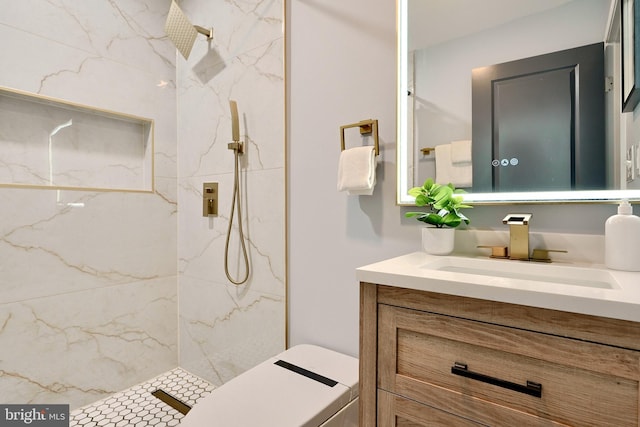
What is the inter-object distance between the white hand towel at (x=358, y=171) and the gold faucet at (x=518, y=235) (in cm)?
45

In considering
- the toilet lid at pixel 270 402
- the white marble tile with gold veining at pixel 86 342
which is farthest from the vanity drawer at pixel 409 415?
the white marble tile with gold veining at pixel 86 342

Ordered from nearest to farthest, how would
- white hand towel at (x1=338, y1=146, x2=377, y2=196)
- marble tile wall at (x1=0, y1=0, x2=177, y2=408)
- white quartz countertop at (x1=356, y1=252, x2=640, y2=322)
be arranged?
white quartz countertop at (x1=356, y1=252, x2=640, y2=322) → white hand towel at (x1=338, y1=146, x2=377, y2=196) → marble tile wall at (x1=0, y1=0, x2=177, y2=408)

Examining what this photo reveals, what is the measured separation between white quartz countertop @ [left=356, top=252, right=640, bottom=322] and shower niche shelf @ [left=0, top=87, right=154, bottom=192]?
1656 mm

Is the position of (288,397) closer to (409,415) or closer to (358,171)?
(409,415)

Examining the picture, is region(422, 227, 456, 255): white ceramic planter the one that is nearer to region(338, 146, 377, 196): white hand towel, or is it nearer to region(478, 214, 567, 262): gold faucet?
region(478, 214, 567, 262): gold faucet

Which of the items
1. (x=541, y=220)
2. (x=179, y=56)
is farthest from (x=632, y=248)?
(x=179, y=56)

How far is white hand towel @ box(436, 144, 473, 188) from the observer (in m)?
1.09

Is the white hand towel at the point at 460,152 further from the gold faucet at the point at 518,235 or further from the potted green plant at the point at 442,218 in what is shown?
the gold faucet at the point at 518,235

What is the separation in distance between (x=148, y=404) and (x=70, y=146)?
1.40 meters

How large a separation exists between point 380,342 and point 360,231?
0.58 m

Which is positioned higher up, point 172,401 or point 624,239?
point 624,239

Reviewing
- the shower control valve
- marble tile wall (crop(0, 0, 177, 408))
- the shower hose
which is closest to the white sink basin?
the shower hose

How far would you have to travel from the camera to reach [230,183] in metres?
1.76

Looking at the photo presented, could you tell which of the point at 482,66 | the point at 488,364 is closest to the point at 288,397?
the point at 488,364
